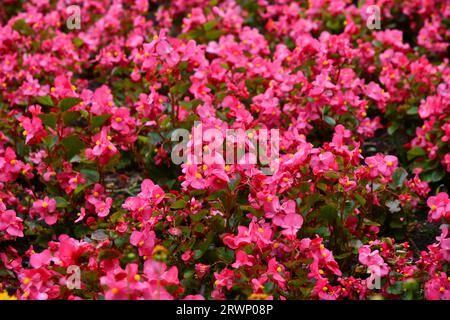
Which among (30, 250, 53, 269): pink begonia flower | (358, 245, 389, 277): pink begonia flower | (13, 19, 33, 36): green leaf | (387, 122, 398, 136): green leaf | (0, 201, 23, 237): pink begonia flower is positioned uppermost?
(13, 19, 33, 36): green leaf

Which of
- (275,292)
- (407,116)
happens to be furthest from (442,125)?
(275,292)

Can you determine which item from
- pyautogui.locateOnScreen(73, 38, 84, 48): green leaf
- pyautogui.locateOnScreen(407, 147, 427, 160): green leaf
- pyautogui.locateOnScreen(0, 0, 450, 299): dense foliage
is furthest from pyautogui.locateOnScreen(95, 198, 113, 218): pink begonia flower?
pyautogui.locateOnScreen(73, 38, 84, 48): green leaf

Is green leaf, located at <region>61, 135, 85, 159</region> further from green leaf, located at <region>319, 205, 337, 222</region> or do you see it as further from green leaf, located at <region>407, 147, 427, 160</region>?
green leaf, located at <region>407, 147, 427, 160</region>

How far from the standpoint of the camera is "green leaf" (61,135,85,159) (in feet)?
8.15

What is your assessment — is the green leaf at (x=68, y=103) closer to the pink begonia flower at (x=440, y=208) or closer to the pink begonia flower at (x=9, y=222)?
the pink begonia flower at (x=9, y=222)

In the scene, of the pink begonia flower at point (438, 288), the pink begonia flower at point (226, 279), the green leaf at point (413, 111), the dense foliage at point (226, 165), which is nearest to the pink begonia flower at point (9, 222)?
the dense foliage at point (226, 165)

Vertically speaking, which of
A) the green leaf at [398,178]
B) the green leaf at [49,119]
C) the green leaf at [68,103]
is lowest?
the green leaf at [398,178]

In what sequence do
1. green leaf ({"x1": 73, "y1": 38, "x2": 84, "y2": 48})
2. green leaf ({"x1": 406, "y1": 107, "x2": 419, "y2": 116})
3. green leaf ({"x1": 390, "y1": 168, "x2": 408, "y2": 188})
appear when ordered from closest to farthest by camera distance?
green leaf ({"x1": 390, "y1": 168, "x2": 408, "y2": 188}) → green leaf ({"x1": 406, "y1": 107, "x2": 419, "y2": 116}) → green leaf ({"x1": 73, "y1": 38, "x2": 84, "y2": 48})

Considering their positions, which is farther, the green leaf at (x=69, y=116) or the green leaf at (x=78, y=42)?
the green leaf at (x=78, y=42)

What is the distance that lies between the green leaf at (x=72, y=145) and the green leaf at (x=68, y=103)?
0.10m

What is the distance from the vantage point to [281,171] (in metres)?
2.10

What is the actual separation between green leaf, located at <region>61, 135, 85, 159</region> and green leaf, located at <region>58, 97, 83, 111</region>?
0.34 ft

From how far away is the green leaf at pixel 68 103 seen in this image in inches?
96.5

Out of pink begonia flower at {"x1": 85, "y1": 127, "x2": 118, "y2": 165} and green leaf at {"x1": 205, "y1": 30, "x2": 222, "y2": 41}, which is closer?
pink begonia flower at {"x1": 85, "y1": 127, "x2": 118, "y2": 165}
